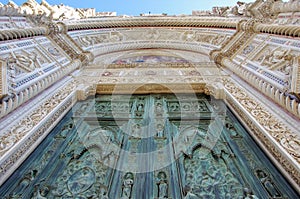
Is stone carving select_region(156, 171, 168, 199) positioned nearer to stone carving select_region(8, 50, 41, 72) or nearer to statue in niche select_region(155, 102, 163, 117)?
statue in niche select_region(155, 102, 163, 117)

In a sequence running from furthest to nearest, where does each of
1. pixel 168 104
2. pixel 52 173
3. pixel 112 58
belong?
pixel 112 58 < pixel 168 104 < pixel 52 173

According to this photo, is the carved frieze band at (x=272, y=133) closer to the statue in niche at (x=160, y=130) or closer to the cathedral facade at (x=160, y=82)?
the cathedral facade at (x=160, y=82)

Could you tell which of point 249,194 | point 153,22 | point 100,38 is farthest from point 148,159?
point 153,22

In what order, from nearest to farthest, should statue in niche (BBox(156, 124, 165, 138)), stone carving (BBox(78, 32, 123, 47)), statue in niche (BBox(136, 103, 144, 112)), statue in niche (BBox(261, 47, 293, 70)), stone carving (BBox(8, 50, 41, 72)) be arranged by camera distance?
statue in niche (BBox(156, 124, 165, 138))
statue in niche (BBox(261, 47, 293, 70))
stone carving (BBox(8, 50, 41, 72))
statue in niche (BBox(136, 103, 144, 112))
stone carving (BBox(78, 32, 123, 47))

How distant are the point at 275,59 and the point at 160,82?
89.5 inches

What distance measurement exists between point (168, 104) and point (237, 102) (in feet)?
4.39

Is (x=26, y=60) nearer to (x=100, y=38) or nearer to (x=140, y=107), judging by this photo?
(x=140, y=107)

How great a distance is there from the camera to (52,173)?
3230 mm

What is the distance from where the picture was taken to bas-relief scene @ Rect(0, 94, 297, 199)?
293cm

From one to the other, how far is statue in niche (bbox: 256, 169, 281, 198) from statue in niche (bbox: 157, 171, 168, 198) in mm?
1101

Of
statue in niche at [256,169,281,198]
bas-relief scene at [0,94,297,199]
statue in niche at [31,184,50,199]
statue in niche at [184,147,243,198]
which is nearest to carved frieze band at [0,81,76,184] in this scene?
bas-relief scene at [0,94,297,199]

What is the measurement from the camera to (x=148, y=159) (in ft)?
11.4

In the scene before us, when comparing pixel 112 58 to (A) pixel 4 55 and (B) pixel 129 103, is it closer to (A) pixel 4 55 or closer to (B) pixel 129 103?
(B) pixel 129 103

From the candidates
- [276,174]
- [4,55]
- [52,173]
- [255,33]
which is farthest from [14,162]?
[255,33]
